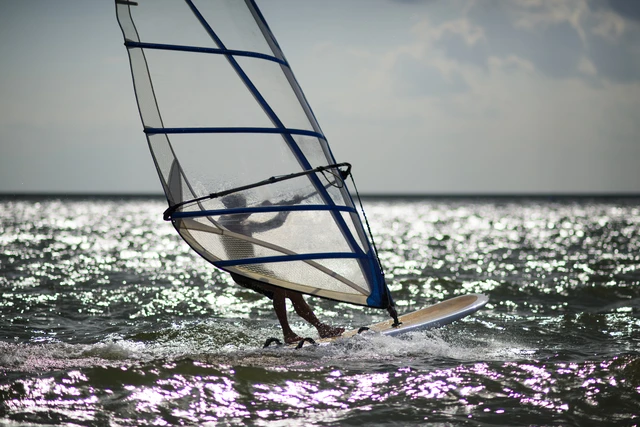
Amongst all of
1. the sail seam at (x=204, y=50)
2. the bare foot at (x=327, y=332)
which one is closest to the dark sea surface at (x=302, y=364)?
the bare foot at (x=327, y=332)

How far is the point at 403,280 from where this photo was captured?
1045 cm

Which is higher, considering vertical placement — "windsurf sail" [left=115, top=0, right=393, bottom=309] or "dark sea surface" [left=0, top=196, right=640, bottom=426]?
"windsurf sail" [left=115, top=0, right=393, bottom=309]

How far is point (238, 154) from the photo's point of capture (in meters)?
4.78

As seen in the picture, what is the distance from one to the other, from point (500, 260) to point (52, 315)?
32.4 ft

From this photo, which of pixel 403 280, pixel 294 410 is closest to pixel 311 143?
pixel 294 410

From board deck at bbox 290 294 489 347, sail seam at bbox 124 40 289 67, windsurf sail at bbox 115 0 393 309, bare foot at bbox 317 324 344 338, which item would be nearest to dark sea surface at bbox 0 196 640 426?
Result: board deck at bbox 290 294 489 347

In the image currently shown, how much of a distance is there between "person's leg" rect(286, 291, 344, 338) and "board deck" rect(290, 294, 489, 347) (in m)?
0.07

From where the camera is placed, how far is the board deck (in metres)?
5.06

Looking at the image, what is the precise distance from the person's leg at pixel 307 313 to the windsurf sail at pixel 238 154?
0.24 m

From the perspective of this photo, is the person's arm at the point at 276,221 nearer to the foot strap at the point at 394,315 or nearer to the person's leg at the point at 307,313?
the person's leg at the point at 307,313

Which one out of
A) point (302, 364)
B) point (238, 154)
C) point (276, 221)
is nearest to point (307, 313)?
point (302, 364)

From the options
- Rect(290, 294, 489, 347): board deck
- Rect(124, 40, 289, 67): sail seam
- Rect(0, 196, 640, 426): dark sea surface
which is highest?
Rect(124, 40, 289, 67): sail seam

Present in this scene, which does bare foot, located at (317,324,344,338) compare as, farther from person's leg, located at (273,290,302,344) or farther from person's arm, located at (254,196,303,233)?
person's arm, located at (254,196,303,233)

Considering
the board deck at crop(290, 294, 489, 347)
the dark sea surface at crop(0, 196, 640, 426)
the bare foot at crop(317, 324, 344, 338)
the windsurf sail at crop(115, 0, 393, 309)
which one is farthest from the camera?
the bare foot at crop(317, 324, 344, 338)
